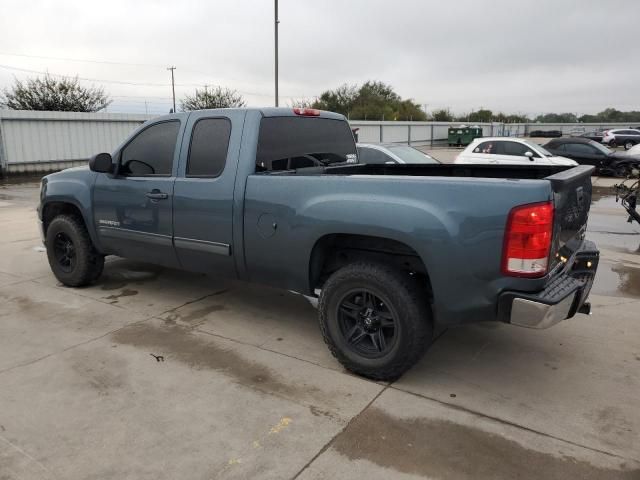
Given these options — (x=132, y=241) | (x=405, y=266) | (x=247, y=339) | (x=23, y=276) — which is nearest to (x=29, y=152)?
(x=23, y=276)

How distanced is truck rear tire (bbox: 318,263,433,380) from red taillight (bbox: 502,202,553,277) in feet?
2.25

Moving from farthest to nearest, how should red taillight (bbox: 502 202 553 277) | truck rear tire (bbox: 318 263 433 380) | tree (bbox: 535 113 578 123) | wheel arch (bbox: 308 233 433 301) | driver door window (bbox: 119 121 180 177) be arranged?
tree (bbox: 535 113 578 123) < driver door window (bbox: 119 121 180 177) < wheel arch (bbox: 308 233 433 301) < truck rear tire (bbox: 318 263 433 380) < red taillight (bbox: 502 202 553 277)

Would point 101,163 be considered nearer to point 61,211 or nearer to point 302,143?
point 61,211

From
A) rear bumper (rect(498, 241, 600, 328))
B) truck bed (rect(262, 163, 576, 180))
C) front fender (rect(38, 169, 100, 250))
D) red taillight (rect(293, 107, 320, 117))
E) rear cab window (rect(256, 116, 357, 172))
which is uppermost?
red taillight (rect(293, 107, 320, 117))

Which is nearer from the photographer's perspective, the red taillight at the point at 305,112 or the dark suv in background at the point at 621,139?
the red taillight at the point at 305,112

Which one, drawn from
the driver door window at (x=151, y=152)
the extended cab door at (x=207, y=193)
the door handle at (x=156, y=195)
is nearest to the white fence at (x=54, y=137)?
the driver door window at (x=151, y=152)

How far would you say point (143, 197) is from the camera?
15.9ft

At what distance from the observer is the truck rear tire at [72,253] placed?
5539 mm

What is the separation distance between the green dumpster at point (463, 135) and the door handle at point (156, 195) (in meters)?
39.9

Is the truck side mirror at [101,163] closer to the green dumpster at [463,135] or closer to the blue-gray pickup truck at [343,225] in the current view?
the blue-gray pickup truck at [343,225]

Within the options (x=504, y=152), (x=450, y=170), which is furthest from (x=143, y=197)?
(x=504, y=152)

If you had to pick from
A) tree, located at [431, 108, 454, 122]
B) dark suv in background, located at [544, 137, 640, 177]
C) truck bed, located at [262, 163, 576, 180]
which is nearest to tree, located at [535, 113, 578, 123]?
tree, located at [431, 108, 454, 122]

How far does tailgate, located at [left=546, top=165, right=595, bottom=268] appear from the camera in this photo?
9.91 ft

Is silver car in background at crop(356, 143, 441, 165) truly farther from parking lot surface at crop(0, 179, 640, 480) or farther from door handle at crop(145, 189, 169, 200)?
door handle at crop(145, 189, 169, 200)
